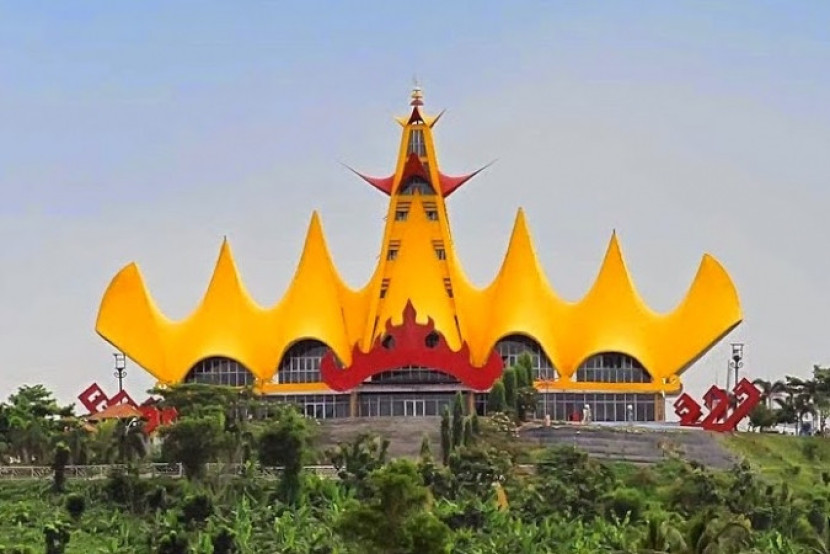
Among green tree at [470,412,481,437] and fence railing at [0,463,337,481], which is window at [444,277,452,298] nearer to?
green tree at [470,412,481,437]

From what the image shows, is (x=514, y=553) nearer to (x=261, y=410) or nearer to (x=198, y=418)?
(x=198, y=418)

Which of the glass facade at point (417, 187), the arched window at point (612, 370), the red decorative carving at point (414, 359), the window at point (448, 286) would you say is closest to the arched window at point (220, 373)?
the red decorative carving at point (414, 359)

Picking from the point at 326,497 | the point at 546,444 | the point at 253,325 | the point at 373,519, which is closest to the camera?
the point at 373,519

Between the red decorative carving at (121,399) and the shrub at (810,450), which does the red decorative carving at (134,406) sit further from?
the shrub at (810,450)

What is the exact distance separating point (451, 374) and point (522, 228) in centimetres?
667

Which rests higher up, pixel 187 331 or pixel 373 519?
pixel 187 331

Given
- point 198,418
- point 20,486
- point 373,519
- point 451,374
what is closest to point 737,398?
point 451,374

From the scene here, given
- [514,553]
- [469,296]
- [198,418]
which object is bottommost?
[514,553]

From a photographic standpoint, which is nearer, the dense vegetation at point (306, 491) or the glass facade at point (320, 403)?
the dense vegetation at point (306, 491)

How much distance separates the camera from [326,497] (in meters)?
48.3

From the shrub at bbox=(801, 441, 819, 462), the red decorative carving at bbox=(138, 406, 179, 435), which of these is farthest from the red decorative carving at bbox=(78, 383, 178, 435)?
the shrub at bbox=(801, 441, 819, 462)

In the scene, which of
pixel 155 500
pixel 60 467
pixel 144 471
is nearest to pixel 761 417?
pixel 144 471

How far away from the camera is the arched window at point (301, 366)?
64062 millimetres

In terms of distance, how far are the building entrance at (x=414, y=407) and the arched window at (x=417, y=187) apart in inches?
301
